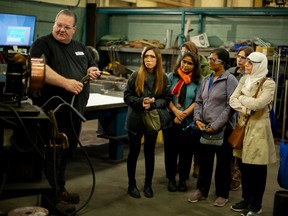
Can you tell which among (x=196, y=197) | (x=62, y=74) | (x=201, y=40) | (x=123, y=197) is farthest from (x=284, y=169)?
(x=201, y=40)

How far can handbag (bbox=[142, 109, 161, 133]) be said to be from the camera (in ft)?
13.2

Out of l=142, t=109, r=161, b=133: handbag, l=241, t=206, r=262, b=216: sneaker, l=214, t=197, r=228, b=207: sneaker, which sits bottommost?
l=214, t=197, r=228, b=207: sneaker

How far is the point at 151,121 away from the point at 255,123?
0.93 metres

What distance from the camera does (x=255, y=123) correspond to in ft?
11.9

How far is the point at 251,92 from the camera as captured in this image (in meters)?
3.64

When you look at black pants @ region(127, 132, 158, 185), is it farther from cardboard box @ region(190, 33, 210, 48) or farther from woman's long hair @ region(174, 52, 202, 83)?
cardboard box @ region(190, 33, 210, 48)

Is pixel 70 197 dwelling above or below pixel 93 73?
below

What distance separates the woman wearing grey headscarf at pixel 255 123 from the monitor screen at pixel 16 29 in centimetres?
483

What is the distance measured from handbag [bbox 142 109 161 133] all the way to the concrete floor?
0.67 metres

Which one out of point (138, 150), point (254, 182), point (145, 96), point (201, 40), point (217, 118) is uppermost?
point (201, 40)

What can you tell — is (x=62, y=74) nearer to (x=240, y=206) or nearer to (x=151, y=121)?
(x=151, y=121)

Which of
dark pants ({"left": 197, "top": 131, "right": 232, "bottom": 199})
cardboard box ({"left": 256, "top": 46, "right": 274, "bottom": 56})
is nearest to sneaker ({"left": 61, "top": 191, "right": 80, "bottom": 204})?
dark pants ({"left": 197, "top": 131, "right": 232, "bottom": 199})

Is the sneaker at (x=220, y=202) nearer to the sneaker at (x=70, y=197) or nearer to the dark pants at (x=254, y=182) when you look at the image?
the dark pants at (x=254, y=182)

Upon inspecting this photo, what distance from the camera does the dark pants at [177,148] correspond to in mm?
4293
